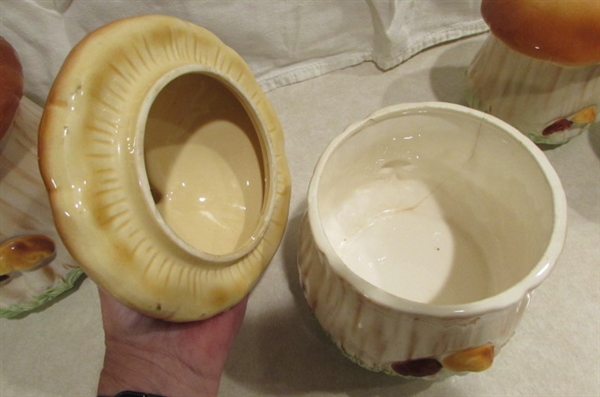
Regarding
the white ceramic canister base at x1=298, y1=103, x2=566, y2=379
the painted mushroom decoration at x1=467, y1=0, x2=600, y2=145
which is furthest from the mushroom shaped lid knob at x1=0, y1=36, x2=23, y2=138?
the painted mushroom decoration at x1=467, y1=0, x2=600, y2=145

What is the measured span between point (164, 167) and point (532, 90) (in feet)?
0.91

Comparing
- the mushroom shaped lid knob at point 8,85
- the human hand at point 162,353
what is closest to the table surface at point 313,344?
the human hand at point 162,353

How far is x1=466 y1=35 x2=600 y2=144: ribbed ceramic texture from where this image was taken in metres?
0.37

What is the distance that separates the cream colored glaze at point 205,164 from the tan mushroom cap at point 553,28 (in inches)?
7.5

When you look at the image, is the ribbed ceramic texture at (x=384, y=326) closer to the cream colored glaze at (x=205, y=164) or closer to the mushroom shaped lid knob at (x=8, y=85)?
the cream colored glaze at (x=205, y=164)

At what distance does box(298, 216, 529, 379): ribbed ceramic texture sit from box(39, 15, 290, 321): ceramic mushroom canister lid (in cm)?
4

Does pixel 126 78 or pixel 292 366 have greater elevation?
pixel 126 78

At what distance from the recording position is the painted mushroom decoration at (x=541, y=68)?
0.33 metres

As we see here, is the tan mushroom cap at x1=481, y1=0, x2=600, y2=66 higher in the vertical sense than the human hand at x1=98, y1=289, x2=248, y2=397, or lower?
higher

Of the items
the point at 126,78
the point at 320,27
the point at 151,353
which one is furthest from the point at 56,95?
the point at 320,27

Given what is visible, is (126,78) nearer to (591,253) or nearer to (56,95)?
(56,95)

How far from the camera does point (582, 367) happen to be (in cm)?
35

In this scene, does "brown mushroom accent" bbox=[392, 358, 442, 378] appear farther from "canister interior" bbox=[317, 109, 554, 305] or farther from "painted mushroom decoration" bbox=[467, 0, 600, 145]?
"painted mushroom decoration" bbox=[467, 0, 600, 145]

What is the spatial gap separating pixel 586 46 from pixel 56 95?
31 cm
